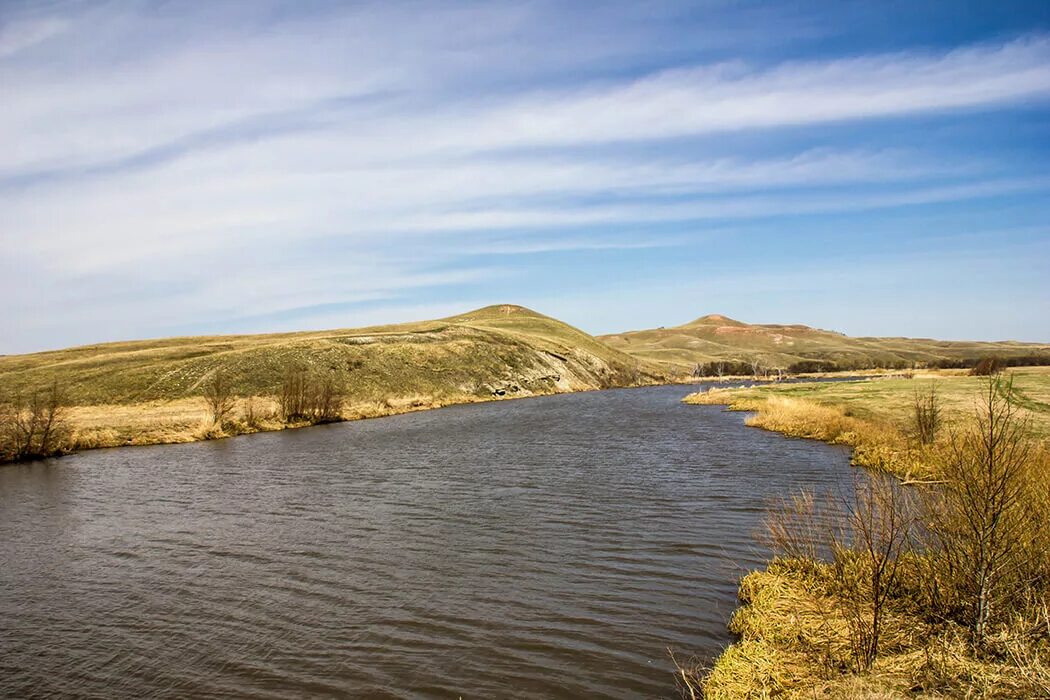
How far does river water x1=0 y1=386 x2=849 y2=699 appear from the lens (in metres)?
11.0

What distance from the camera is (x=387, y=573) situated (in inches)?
636

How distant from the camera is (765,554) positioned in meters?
16.1

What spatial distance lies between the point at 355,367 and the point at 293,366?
9318 mm

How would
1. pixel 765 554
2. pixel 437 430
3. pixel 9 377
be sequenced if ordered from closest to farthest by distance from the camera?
pixel 765 554 → pixel 437 430 → pixel 9 377

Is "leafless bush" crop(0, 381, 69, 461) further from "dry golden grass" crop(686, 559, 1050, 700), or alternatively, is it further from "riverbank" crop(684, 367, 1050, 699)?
"dry golden grass" crop(686, 559, 1050, 700)

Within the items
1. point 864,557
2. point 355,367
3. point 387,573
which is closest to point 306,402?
point 355,367

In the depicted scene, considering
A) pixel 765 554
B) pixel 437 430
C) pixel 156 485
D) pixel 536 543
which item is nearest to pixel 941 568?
pixel 765 554

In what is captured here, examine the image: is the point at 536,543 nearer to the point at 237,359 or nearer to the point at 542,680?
the point at 542,680

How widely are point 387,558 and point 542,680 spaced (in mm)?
8433

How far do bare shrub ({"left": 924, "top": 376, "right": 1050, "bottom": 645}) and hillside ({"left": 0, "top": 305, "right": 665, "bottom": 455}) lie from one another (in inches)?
2113

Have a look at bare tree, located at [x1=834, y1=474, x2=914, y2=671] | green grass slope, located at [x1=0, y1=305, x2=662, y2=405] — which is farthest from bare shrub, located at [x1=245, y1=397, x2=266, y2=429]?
bare tree, located at [x1=834, y1=474, x2=914, y2=671]

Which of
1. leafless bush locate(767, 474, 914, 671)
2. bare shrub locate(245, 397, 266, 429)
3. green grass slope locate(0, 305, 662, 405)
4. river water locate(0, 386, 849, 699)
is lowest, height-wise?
river water locate(0, 386, 849, 699)

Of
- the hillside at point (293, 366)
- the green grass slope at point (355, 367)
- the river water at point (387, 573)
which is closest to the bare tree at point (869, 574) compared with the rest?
the river water at point (387, 573)

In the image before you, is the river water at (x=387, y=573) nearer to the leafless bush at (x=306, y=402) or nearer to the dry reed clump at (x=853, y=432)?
the dry reed clump at (x=853, y=432)
